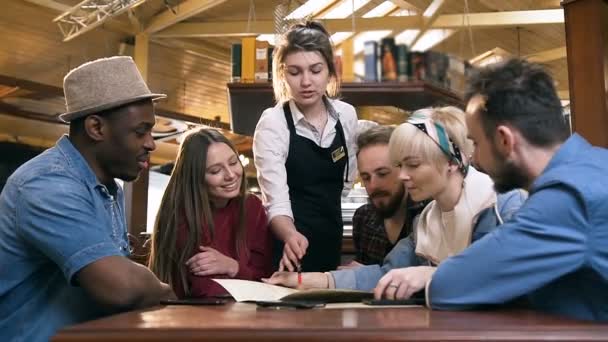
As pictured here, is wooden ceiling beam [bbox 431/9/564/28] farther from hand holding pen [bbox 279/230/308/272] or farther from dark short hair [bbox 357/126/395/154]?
hand holding pen [bbox 279/230/308/272]

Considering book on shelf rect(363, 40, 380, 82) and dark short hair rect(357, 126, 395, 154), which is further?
dark short hair rect(357, 126, 395, 154)

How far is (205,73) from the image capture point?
27.8 ft

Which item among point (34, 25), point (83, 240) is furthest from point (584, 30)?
point (34, 25)

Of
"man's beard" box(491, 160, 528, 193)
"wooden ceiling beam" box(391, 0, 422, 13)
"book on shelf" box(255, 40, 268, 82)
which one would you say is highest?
"book on shelf" box(255, 40, 268, 82)

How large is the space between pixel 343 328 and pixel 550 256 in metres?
0.33

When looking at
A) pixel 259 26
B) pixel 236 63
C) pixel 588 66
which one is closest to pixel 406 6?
pixel 588 66

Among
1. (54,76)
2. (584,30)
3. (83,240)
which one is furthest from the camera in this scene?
(54,76)

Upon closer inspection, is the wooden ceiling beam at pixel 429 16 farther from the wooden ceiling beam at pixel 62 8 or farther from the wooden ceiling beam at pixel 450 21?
the wooden ceiling beam at pixel 62 8

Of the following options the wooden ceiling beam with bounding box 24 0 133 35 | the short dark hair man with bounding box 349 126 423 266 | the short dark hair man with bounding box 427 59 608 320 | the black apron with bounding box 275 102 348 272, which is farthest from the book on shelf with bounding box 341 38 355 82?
the wooden ceiling beam with bounding box 24 0 133 35

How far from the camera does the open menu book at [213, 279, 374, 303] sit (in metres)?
1.13

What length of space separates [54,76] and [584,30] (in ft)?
21.2

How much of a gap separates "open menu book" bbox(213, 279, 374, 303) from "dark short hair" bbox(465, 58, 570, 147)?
34 cm

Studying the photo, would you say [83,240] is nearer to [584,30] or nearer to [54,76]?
[584,30]

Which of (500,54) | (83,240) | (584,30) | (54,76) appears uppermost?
(54,76)
